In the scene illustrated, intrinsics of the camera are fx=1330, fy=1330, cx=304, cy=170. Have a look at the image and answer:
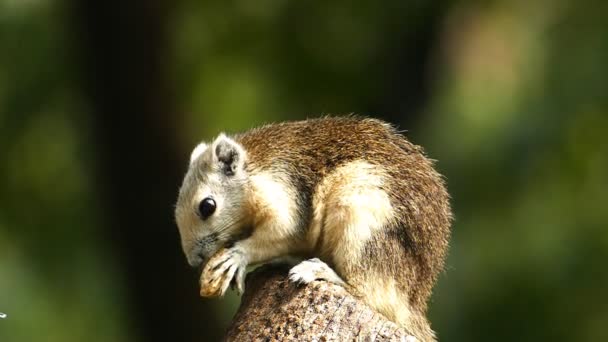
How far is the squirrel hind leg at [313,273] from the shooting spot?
5828 millimetres

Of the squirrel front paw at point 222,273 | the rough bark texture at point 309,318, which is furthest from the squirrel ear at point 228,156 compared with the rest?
the rough bark texture at point 309,318

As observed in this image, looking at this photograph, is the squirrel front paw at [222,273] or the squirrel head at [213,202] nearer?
the squirrel front paw at [222,273]

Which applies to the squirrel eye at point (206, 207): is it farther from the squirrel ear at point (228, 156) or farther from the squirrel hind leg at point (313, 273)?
the squirrel hind leg at point (313, 273)

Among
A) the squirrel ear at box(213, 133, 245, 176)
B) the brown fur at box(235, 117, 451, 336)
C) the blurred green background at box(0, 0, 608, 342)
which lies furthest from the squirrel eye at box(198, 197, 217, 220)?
the blurred green background at box(0, 0, 608, 342)

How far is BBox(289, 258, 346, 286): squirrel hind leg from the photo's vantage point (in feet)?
19.1

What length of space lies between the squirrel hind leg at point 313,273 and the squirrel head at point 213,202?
821mm
